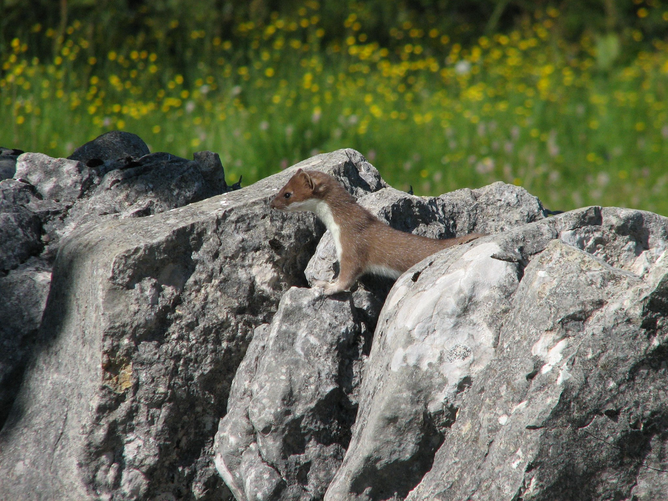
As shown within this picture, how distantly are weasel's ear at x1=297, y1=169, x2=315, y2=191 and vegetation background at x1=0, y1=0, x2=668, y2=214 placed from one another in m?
3.19

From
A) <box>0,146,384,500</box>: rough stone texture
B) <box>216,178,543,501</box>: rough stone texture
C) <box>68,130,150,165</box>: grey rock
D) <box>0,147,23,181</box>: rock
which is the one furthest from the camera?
<box>68,130,150,165</box>: grey rock

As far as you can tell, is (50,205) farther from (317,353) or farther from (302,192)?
(317,353)

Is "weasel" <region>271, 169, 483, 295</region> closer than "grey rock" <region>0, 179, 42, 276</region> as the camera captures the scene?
Yes

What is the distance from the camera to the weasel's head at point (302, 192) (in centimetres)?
315

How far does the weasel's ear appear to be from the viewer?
3326 mm

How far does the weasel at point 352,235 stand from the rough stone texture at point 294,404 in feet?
0.65

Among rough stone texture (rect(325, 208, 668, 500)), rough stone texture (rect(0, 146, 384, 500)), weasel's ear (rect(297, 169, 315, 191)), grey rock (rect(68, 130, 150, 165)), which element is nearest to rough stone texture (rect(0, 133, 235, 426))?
rough stone texture (rect(0, 146, 384, 500))

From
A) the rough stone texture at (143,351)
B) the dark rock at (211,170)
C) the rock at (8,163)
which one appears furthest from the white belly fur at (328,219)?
the rock at (8,163)

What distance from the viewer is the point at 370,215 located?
3420mm

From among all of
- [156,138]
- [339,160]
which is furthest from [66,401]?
[156,138]

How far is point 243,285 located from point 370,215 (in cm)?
76

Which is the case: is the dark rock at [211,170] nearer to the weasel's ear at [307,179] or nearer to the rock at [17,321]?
the weasel's ear at [307,179]

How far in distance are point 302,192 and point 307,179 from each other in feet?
0.31

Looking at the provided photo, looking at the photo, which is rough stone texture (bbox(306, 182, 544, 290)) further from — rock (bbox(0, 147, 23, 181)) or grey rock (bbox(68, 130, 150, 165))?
rock (bbox(0, 147, 23, 181))
